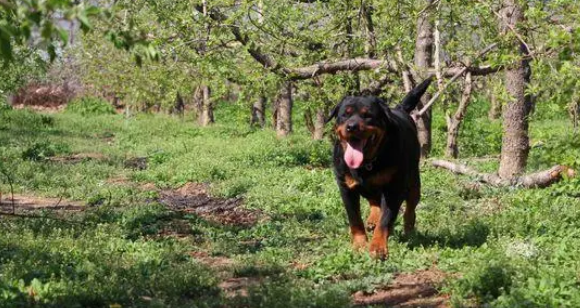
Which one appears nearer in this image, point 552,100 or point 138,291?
point 138,291

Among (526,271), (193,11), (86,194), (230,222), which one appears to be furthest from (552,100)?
(193,11)

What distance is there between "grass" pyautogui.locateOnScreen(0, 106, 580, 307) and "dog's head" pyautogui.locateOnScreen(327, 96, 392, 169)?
1.01m

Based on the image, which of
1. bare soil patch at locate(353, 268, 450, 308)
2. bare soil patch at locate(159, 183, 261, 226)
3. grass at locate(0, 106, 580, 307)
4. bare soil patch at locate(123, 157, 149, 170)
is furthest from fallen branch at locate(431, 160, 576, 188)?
bare soil patch at locate(123, 157, 149, 170)

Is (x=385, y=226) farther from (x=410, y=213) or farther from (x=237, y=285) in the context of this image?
(x=237, y=285)

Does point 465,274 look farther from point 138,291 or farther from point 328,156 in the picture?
point 328,156

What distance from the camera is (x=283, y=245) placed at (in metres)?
8.89

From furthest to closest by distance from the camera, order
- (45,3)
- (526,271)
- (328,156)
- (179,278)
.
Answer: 1. (328,156)
2. (179,278)
3. (526,271)
4. (45,3)

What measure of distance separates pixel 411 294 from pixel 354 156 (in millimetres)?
1778

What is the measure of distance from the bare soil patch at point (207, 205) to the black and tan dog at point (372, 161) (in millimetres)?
2770

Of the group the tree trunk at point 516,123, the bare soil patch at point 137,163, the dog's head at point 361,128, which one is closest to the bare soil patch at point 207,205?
the dog's head at point 361,128

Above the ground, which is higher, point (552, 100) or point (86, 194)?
point (552, 100)

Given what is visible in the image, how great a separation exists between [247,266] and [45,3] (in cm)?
475

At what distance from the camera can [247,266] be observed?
7.68 meters

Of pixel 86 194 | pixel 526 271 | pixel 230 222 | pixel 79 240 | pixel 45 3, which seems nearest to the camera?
pixel 45 3
